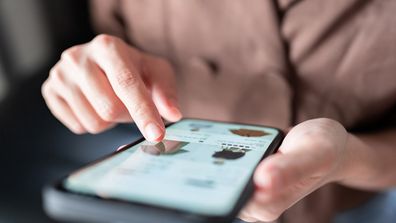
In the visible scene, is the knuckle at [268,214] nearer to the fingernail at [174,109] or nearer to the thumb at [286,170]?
the thumb at [286,170]

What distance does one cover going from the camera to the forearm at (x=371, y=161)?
44 cm

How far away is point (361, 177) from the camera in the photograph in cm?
50

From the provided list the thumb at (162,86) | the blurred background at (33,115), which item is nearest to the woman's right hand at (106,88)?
the thumb at (162,86)

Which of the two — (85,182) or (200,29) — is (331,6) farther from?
(85,182)

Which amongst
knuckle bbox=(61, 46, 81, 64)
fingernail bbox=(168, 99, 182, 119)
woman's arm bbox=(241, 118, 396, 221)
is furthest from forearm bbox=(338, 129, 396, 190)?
knuckle bbox=(61, 46, 81, 64)

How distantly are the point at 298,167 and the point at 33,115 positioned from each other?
0.41 meters

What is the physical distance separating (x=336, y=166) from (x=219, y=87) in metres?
0.20

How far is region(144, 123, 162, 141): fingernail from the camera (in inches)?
15.4

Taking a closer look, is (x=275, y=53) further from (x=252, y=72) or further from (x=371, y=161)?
(x=371, y=161)

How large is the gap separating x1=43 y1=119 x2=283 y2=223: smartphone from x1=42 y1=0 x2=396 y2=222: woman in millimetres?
31

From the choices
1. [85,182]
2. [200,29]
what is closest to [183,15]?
[200,29]

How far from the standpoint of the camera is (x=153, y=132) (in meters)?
0.39

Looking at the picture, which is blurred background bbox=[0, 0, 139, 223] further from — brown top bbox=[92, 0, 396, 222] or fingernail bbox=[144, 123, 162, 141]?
fingernail bbox=[144, 123, 162, 141]

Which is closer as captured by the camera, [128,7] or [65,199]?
[65,199]
